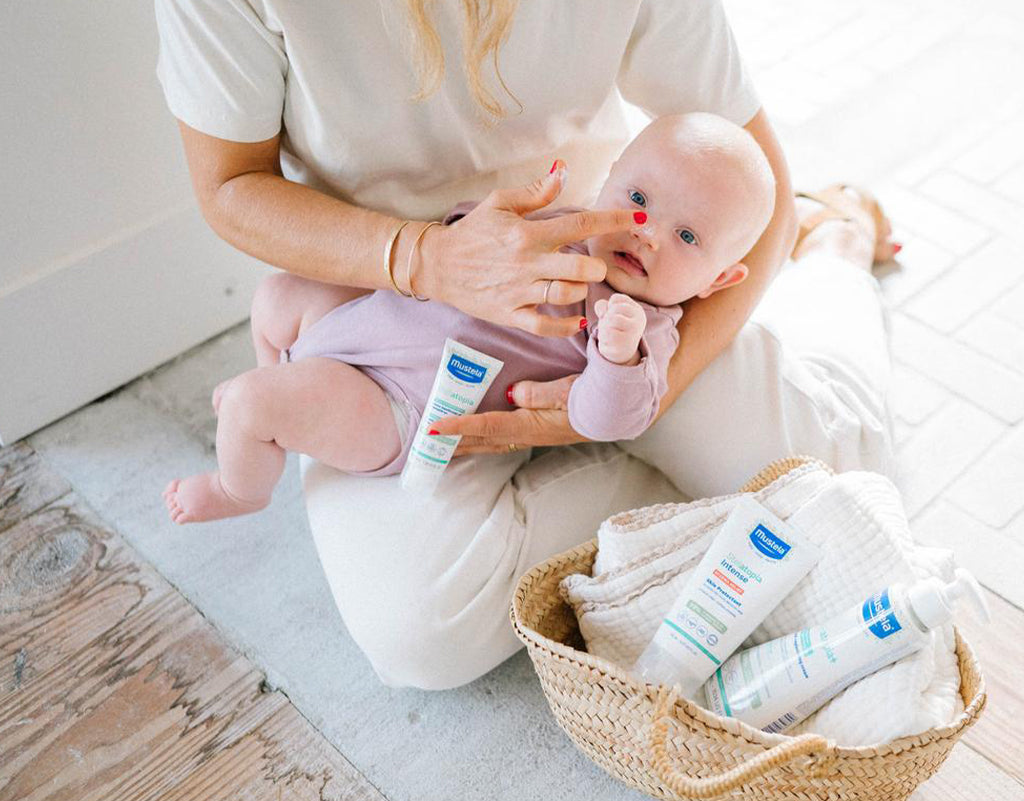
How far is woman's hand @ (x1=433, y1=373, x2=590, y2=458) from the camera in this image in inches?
45.9

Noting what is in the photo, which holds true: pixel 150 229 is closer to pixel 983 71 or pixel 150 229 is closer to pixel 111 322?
pixel 111 322

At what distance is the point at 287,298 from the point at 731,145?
0.58m

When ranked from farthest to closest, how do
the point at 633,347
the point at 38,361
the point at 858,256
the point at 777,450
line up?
1. the point at 858,256
2. the point at 38,361
3. the point at 777,450
4. the point at 633,347

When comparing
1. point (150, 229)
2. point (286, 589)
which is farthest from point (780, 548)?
point (150, 229)

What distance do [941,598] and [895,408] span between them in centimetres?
70

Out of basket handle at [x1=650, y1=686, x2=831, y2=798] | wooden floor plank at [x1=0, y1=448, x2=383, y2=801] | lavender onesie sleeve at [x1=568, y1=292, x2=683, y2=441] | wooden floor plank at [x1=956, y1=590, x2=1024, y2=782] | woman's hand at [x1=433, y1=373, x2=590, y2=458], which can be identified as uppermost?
lavender onesie sleeve at [x1=568, y1=292, x2=683, y2=441]

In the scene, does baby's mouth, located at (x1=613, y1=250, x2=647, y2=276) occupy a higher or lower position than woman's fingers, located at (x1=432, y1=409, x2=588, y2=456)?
higher

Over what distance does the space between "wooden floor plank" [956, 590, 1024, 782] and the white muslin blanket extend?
198 millimetres

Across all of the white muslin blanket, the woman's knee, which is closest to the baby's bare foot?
the woman's knee

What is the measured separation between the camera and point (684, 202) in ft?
3.58

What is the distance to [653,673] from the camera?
109cm

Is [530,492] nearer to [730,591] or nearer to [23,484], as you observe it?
[730,591]

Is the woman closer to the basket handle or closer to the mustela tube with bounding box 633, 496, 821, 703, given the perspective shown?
the mustela tube with bounding box 633, 496, 821, 703

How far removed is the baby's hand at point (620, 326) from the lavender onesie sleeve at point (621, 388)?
0.01 m
